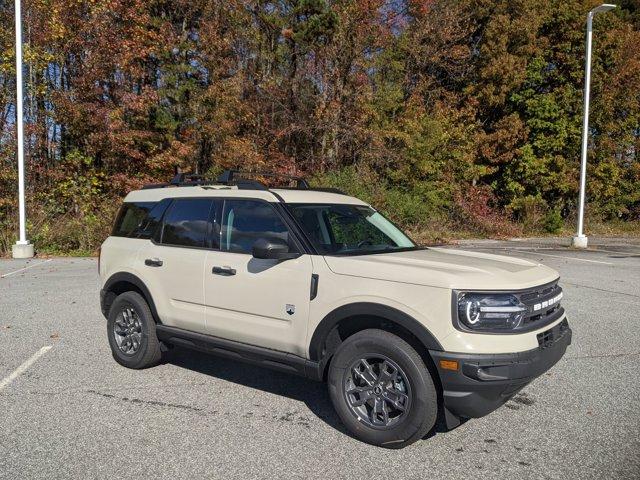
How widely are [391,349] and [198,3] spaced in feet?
73.9

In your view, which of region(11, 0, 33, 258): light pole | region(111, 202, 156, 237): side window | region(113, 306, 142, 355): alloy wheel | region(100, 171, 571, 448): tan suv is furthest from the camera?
region(11, 0, 33, 258): light pole

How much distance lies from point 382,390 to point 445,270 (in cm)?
92

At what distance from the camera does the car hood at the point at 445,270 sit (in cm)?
353

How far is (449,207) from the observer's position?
2366 cm

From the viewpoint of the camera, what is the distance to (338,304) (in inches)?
152

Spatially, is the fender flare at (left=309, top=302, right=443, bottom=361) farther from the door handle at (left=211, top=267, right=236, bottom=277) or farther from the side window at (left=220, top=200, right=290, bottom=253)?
the door handle at (left=211, top=267, right=236, bottom=277)

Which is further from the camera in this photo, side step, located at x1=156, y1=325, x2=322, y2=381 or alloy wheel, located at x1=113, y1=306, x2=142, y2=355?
alloy wheel, located at x1=113, y1=306, x2=142, y2=355

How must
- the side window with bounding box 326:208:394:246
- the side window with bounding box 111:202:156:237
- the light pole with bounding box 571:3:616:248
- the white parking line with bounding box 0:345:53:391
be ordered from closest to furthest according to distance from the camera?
the side window with bounding box 326:208:394:246, the white parking line with bounding box 0:345:53:391, the side window with bounding box 111:202:156:237, the light pole with bounding box 571:3:616:248

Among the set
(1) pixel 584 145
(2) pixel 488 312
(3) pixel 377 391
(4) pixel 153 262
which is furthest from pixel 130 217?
(1) pixel 584 145

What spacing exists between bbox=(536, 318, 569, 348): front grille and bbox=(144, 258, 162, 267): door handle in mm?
3327

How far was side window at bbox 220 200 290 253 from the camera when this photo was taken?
14.6 feet

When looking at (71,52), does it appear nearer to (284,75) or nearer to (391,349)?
(284,75)

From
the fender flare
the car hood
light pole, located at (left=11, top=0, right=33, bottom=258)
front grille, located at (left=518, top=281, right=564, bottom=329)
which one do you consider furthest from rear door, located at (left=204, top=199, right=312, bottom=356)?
light pole, located at (left=11, top=0, right=33, bottom=258)

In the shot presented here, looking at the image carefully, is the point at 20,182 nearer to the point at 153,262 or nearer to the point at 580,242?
the point at 153,262
